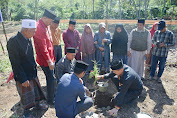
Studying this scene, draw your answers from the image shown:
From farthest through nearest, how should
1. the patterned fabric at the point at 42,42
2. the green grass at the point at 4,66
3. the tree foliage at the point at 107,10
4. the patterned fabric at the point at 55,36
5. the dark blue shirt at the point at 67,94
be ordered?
the tree foliage at the point at 107,10 → the green grass at the point at 4,66 → the patterned fabric at the point at 55,36 → the patterned fabric at the point at 42,42 → the dark blue shirt at the point at 67,94

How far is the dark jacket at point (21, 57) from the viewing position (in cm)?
241

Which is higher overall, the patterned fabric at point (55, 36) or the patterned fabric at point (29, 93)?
the patterned fabric at point (55, 36)

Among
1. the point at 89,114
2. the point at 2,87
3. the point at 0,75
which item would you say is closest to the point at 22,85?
the point at 89,114

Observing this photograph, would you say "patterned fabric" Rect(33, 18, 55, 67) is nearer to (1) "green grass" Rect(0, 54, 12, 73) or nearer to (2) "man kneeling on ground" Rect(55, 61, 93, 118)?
(2) "man kneeling on ground" Rect(55, 61, 93, 118)

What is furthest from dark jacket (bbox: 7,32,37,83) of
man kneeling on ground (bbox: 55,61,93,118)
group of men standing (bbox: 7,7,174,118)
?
man kneeling on ground (bbox: 55,61,93,118)

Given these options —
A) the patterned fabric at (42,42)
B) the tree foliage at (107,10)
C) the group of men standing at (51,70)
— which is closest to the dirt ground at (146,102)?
the group of men standing at (51,70)

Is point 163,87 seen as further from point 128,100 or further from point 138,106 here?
point 128,100

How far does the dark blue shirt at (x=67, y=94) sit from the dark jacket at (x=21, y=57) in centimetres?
73

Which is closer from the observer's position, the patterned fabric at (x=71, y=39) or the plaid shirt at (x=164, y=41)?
the plaid shirt at (x=164, y=41)

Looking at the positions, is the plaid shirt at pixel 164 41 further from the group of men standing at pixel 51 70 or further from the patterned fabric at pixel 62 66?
the patterned fabric at pixel 62 66

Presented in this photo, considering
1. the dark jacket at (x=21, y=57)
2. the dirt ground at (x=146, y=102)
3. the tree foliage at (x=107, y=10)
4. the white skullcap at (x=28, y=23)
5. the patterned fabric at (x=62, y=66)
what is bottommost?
the dirt ground at (x=146, y=102)

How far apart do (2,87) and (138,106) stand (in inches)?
154

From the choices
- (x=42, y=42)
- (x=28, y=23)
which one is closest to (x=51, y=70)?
(x=42, y=42)

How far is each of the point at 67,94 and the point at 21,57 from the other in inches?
42.4
